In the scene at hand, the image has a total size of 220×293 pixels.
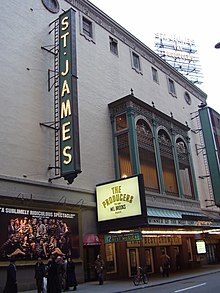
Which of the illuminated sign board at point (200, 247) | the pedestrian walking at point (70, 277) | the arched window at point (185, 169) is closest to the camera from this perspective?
the pedestrian walking at point (70, 277)

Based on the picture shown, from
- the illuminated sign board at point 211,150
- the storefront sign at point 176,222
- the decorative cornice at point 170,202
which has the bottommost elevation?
the storefront sign at point 176,222

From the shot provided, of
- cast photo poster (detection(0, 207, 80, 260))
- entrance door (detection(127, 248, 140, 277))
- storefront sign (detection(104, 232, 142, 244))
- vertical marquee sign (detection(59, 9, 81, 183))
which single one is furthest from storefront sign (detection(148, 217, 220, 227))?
vertical marquee sign (detection(59, 9, 81, 183))

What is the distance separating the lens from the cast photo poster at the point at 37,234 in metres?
16.5

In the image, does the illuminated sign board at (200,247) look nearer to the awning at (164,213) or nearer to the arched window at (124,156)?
the awning at (164,213)

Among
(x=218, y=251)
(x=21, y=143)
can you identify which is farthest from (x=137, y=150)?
(x=218, y=251)

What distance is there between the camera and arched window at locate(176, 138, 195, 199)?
3053 cm

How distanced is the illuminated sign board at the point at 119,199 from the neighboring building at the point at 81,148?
0.14m

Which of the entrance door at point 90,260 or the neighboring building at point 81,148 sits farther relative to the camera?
the entrance door at point 90,260

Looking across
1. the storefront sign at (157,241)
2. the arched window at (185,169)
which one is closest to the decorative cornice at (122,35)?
the arched window at (185,169)

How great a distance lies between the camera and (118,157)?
25.0 m

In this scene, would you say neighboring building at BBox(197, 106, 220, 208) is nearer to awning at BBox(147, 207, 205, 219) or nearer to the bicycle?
awning at BBox(147, 207, 205, 219)

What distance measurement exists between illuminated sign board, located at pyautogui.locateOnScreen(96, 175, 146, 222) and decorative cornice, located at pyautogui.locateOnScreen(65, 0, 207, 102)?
1376cm

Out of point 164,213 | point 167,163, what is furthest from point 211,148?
point 164,213

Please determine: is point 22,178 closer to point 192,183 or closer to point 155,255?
point 155,255
